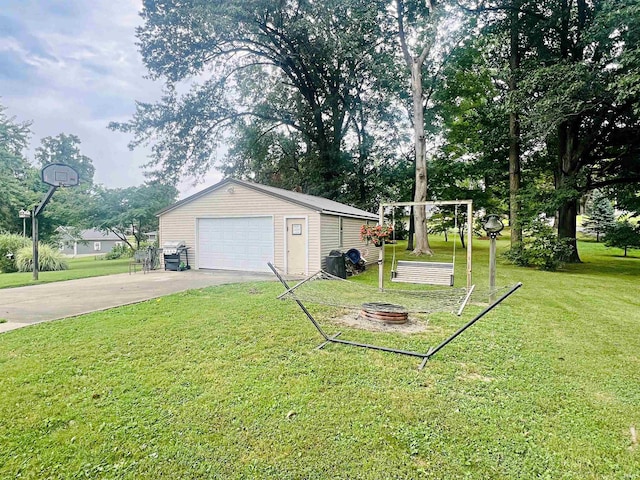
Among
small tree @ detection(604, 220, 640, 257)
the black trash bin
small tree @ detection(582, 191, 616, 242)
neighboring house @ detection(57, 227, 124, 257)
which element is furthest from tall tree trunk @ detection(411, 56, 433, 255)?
neighboring house @ detection(57, 227, 124, 257)

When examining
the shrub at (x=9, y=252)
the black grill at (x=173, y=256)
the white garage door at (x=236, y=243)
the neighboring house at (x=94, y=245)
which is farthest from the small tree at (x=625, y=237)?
the neighboring house at (x=94, y=245)

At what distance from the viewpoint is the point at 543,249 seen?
10945mm

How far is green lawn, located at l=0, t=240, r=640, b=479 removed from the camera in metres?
2.03

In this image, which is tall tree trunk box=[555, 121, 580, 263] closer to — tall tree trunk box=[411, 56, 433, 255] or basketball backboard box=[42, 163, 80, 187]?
tall tree trunk box=[411, 56, 433, 255]

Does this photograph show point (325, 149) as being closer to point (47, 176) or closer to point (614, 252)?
point (47, 176)

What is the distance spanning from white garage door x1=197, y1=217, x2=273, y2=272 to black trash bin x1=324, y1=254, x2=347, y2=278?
2.15 metres

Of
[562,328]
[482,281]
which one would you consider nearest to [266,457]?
[562,328]

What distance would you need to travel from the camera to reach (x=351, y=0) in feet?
42.8

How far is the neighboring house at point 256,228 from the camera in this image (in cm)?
1006

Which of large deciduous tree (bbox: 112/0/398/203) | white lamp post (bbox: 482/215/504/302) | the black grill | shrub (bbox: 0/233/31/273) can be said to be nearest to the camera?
white lamp post (bbox: 482/215/504/302)

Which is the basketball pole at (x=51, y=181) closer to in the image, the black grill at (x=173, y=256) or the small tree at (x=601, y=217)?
the black grill at (x=173, y=256)

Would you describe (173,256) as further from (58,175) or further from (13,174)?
(13,174)

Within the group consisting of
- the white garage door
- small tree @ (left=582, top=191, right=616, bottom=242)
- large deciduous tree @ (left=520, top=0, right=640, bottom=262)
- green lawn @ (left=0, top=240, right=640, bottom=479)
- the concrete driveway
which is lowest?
green lawn @ (left=0, top=240, right=640, bottom=479)

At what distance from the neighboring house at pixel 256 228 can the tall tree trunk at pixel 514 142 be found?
6088 mm
